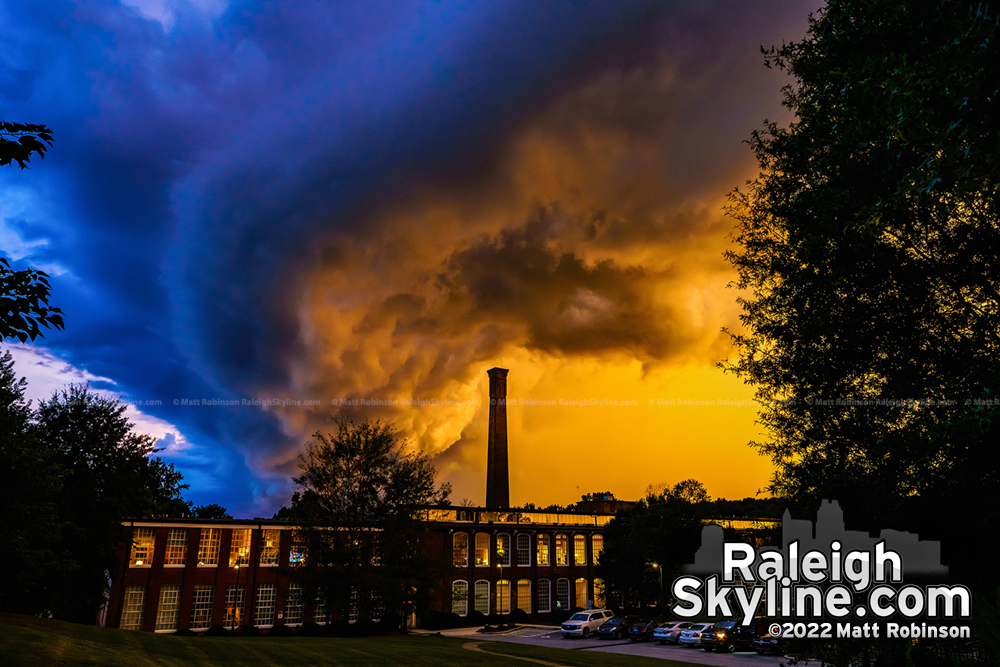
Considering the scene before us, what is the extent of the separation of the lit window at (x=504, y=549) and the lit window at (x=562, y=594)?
631 centimetres

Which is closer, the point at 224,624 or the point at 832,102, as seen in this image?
the point at 832,102

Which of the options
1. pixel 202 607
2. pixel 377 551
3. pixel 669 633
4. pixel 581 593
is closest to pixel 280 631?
pixel 202 607

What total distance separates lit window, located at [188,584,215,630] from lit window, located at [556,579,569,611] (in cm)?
3206

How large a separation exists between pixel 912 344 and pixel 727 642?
91.2ft

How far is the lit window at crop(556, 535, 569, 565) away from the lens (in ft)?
206

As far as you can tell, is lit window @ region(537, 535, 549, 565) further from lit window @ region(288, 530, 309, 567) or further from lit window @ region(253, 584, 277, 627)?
lit window @ region(253, 584, 277, 627)

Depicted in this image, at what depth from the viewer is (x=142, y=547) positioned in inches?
1783

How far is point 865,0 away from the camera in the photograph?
1072 cm

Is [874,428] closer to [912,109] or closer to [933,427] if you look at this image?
[933,427]

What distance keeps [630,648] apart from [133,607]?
116 feet

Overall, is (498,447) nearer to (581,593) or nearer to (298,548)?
(581,593)

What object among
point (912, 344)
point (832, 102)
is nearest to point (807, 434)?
point (912, 344)

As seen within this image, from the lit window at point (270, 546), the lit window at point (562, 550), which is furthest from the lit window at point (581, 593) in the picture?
the lit window at point (270, 546)

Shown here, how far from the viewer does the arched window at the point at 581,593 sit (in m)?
63.0
